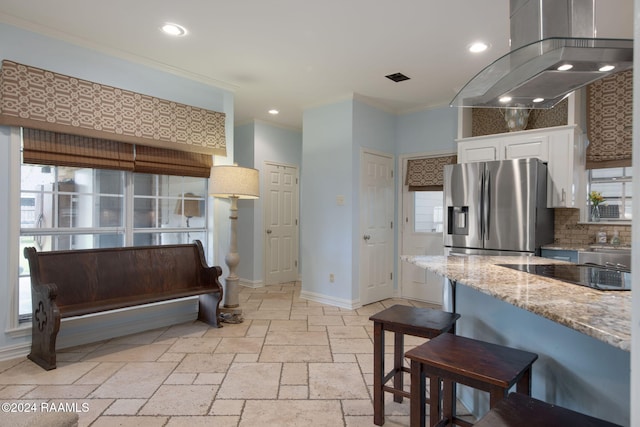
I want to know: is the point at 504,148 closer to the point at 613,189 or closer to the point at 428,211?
the point at 613,189

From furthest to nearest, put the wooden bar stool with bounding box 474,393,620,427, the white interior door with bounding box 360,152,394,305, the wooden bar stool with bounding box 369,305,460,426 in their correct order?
1. the white interior door with bounding box 360,152,394,305
2. the wooden bar stool with bounding box 369,305,460,426
3. the wooden bar stool with bounding box 474,393,620,427

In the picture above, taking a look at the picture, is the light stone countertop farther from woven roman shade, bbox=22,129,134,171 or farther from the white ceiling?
woven roman shade, bbox=22,129,134,171

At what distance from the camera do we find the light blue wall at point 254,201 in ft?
18.2

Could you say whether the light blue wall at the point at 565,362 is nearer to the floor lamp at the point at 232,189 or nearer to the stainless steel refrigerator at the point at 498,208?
the stainless steel refrigerator at the point at 498,208

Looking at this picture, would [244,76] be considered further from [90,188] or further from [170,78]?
[90,188]

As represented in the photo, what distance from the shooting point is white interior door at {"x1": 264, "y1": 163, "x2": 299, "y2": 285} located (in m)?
5.72

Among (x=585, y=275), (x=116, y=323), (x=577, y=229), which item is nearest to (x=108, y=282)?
(x=116, y=323)

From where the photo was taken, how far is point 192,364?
276cm

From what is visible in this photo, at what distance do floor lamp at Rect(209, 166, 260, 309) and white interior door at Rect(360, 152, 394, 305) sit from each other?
1.48 metres

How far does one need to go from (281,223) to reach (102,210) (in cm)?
289

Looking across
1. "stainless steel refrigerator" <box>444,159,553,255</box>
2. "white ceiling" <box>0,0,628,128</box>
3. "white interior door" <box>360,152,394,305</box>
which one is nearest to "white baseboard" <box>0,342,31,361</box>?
"white ceiling" <box>0,0,628,128</box>

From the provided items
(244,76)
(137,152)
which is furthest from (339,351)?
(244,76)

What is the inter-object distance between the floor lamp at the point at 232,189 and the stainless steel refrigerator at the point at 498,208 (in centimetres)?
213

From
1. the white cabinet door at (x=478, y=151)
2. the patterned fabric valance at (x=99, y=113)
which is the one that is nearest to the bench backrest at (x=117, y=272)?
the patterned fabric valance at (x=99, y=113)
